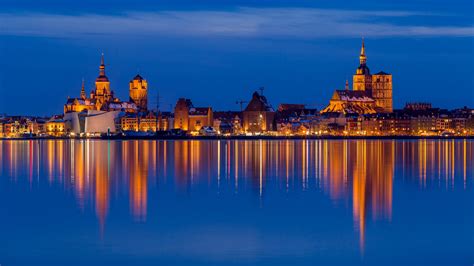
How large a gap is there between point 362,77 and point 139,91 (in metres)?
36.7

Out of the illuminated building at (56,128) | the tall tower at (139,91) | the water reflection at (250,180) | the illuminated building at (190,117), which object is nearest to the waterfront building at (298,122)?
the illuminated building at (190,117)

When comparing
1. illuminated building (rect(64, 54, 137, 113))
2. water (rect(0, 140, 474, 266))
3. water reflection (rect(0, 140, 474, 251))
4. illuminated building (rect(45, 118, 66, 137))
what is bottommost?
water (rect(0, 140, 474, 266))

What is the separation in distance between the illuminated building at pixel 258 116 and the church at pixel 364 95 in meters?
10.7

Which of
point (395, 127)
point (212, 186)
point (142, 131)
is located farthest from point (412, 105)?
point (212, 186)

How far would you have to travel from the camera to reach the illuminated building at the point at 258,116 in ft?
416

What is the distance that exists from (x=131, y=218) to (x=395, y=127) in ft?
357

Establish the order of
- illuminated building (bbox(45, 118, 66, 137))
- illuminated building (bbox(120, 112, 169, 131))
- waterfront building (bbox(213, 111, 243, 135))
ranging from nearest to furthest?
waterfront building (bbox(213, 111, 243, 135))
illuminated building (bbox(120, 112, 169, 131))
illuminated building (bbox(45, 118, 66, 137))

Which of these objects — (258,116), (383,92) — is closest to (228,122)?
(258,116)

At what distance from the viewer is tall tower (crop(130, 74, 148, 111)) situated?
14200 cm

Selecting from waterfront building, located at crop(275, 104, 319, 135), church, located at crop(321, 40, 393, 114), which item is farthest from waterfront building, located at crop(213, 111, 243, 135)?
church, located at crop(321, 40, 393, 114)

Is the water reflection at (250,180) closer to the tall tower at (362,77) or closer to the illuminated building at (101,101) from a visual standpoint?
the illuminated building at (101,101)

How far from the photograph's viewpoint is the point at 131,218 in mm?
16328

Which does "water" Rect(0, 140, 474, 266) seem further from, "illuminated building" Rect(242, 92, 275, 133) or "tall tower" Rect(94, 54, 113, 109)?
"tall tower" Rect(94, 54, 113, 109)

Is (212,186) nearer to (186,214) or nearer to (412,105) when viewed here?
(186,214)
